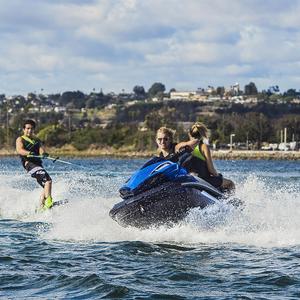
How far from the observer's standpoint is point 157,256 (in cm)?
952

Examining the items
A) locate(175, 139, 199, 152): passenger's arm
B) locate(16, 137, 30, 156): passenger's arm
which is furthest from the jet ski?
locate(16, 137, 30, 156): passenger's arm

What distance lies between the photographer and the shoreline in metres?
109

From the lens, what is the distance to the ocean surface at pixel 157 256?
772 cm

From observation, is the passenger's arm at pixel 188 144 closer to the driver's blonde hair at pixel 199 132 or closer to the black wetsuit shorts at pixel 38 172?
the driver's blonde hair at pixel 199 132

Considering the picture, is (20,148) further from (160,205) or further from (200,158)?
(160,205)

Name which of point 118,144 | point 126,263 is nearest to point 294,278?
point 126,263

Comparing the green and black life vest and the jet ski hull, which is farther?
the green and black life vest

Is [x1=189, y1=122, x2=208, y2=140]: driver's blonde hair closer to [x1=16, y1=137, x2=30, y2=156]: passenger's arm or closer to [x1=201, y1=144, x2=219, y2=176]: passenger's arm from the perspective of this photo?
[x1=201, y1=144, x2=219, y2=176]: passenger's arm

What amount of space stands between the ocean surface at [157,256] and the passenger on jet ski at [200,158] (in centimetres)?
70

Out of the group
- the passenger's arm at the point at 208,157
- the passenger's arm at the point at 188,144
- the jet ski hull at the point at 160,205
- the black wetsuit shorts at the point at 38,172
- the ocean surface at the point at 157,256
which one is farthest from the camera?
the black wetsuit shorts at the point at 38,172

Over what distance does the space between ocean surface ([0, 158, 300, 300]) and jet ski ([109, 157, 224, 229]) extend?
0.15 metres

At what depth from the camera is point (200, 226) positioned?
10.9 meters

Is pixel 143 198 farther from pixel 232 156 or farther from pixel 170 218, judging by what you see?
pixel 232 156

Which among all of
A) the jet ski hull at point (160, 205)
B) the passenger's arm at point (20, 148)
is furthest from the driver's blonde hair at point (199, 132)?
the passenger's arm at point (20, 148)
